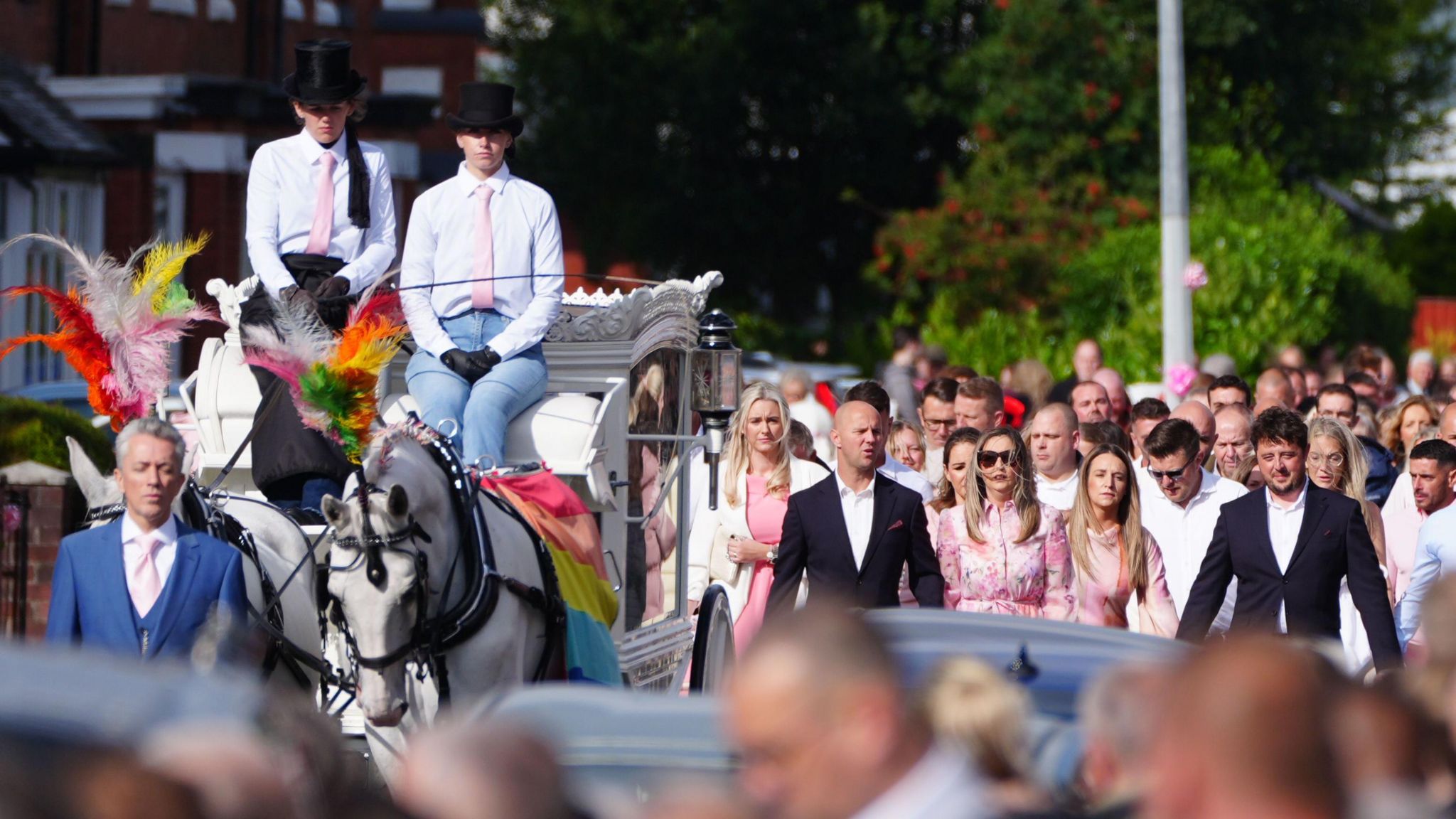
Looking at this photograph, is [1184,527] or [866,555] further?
[1184,527]

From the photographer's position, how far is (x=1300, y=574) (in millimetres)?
8031

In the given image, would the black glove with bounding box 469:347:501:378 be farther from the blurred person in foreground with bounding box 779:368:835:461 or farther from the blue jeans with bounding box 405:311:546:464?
the blurred person in foreground with bounding box 779:368:835:461

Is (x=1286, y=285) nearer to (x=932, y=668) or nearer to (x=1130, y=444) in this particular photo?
(x=1130, y=444)

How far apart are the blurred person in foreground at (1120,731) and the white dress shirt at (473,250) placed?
5.08 m

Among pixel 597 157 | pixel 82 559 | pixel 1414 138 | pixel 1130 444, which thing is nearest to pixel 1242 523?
pixel 1130 444

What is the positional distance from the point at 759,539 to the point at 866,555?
1408 millimetres

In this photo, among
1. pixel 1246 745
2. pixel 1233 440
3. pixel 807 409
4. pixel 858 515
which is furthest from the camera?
pixel 807 409

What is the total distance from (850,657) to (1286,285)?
19.2 m

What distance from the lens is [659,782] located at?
4.23 metres

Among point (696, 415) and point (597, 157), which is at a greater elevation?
point (597, 157)

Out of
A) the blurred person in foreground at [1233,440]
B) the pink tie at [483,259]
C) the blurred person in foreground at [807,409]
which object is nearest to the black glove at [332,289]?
the pink tie at [483,259]

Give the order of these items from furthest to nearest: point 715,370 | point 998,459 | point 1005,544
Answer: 1. point 715,370
2. point 998,459
3. point 1005,544

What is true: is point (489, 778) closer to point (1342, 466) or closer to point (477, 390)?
point (477, 390)

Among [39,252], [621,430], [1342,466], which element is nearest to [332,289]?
[621,430]
